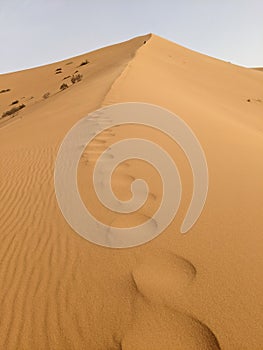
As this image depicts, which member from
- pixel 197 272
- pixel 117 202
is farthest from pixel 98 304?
pixel 117 202

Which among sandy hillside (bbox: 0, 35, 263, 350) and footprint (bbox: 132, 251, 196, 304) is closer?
sandy hillside (bbox: 0, 35, 263, 350)

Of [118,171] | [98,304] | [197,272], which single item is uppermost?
[118,171]

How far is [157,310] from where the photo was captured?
1968 millimetres

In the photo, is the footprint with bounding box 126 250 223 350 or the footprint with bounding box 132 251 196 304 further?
the footprint with bounding box 132 251 196 304

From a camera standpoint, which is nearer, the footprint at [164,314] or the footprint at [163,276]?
the footprint at [164,314]

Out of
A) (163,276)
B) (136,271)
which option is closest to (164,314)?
(163,276)

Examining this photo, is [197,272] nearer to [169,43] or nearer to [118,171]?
[118,171]

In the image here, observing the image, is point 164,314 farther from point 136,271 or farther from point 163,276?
point 136,271

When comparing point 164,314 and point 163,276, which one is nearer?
point 164,314

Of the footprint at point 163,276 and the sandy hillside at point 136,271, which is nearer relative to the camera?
the sandy hillside at point 136,271

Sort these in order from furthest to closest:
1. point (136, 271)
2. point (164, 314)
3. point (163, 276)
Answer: point (136, 271)
point (163, 276)
point (164, 314)

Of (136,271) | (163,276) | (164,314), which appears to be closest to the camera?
(164,314)

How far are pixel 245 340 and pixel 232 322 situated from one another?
0.12m

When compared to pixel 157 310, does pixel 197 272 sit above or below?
above
